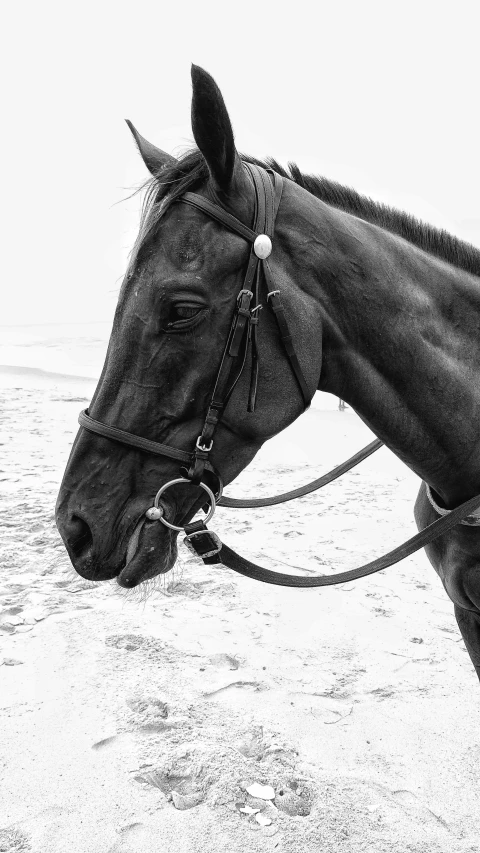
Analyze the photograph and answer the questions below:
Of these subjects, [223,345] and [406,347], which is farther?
[406,347]

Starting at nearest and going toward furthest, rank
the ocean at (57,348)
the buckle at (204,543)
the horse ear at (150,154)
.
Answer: the buckle at (204,543) → the horse ear at (150,154) → the ocean at (57,348)

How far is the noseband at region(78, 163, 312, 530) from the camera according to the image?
66.1 inches

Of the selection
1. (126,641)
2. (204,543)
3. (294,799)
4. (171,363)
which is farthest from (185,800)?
(171,363)

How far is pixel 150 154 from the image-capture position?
77.6 inches

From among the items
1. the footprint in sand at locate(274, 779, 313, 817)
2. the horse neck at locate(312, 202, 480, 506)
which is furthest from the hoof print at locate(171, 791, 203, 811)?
the horse neck at locate(312, 202, 480, 506)

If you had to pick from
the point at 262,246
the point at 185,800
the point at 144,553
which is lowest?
the point at 185,800

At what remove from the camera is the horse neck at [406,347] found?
1.87 meters

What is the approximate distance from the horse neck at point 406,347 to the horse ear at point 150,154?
536 mm

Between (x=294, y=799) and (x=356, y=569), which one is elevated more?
(x=356, y=569)

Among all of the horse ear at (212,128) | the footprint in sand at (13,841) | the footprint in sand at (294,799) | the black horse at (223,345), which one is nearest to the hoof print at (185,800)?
the footprint in sand at (294,799)

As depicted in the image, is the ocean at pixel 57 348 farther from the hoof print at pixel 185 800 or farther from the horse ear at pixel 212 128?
the horse ear at pixel 212 128

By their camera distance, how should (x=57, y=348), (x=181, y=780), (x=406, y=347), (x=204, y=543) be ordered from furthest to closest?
(x=57, y=348)
(x=181, y=780)
(x=406, y=347)
(x=204, y=543)

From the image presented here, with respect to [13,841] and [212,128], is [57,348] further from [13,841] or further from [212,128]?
[212,128]

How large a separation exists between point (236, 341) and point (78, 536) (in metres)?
0.66
